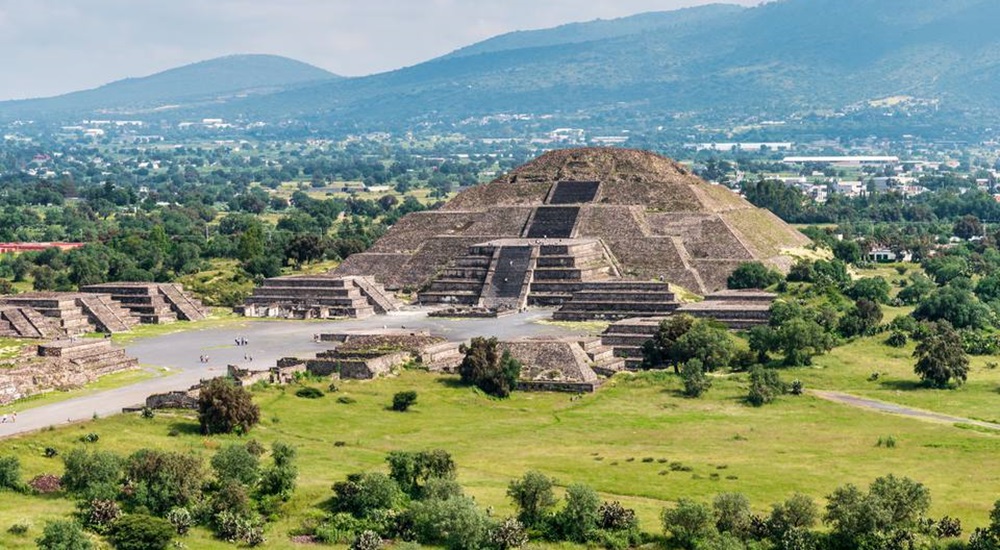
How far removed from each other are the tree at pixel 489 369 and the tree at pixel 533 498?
24.5 metres

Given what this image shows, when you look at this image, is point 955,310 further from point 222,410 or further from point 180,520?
point 180,520

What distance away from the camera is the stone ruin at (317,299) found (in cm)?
12084

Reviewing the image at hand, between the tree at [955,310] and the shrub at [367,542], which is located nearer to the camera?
the shrub at [367,542]

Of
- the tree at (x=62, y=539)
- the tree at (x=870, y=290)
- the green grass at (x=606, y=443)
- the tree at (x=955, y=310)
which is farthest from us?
the tree at (x=870, y=290)

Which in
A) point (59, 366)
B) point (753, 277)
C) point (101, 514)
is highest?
point (101, 514)

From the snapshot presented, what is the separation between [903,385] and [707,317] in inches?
733

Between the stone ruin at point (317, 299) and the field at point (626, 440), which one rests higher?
the field at point (626, 440)

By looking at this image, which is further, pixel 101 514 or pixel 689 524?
pixel 101 514

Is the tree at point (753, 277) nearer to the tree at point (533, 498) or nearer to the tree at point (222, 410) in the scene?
the tree at point (222, 410)

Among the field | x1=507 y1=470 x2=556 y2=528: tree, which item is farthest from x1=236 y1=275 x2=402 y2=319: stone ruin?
x1=507 y1=470 x2=556 y2=528: tree

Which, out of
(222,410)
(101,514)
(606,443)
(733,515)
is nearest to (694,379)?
(606,443)

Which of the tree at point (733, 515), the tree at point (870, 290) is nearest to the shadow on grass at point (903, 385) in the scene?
the tree at point (870, 290)

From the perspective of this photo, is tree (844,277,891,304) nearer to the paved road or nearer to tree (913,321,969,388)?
the paved road

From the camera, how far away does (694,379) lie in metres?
82.1
